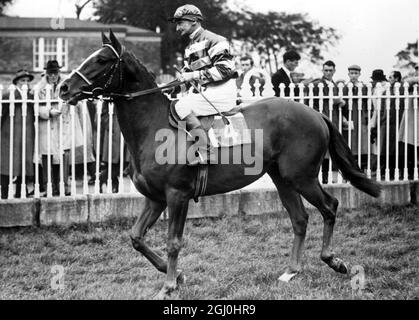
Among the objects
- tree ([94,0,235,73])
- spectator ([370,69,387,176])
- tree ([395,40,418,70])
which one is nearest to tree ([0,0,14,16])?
tree ([94,0,235,73])

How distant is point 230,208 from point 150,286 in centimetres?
334

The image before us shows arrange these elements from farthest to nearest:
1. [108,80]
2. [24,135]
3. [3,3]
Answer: [3,3]
[24,135]
[108,80]

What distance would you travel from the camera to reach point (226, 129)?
669cm

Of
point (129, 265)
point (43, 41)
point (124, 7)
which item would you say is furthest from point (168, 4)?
point (129, 265)

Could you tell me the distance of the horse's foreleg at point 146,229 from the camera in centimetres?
646

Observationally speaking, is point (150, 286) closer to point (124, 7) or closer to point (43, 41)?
point (43, 41)

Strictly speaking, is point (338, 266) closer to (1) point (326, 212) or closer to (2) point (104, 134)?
(1) point (326, 212)

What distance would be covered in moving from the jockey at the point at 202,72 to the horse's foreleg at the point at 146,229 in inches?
26.1

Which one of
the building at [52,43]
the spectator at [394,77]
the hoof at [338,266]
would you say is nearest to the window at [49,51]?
the building at [52,43]

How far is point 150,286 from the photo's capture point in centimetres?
652

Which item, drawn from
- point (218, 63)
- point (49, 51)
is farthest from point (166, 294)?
point (49, 51)

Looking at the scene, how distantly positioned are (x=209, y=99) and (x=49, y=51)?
33813 millimetres

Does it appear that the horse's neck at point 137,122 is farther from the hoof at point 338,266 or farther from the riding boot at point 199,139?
the hoof at point 338,266

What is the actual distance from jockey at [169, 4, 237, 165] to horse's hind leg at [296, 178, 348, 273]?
1117 millimetres
